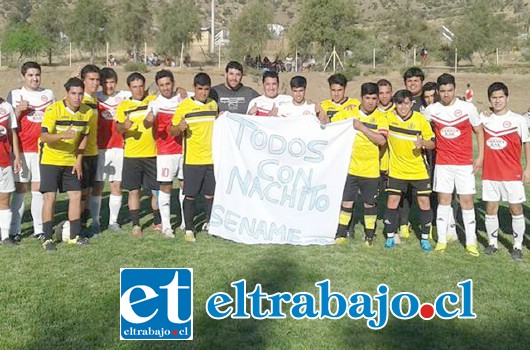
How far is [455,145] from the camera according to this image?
266 inches

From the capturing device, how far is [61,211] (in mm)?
9227

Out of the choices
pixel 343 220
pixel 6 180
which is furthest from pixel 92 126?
pixel 343 220

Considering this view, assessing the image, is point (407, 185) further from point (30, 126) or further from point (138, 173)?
point (30, 126)

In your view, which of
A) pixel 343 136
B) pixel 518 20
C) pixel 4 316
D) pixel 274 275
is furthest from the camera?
pixel 518 20

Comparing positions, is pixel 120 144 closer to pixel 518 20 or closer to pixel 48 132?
pixel 48 132

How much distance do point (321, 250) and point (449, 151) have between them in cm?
202

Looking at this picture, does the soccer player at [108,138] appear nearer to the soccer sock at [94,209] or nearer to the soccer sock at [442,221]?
the soccer sock at [94,209]

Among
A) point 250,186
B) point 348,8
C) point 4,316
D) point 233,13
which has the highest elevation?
point 233,13

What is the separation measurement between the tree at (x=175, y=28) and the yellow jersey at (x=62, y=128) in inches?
1706

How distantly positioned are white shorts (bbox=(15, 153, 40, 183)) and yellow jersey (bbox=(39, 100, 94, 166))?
53 cm

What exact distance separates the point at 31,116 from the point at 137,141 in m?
1.42

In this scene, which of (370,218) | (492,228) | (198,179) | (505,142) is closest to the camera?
(505,142)

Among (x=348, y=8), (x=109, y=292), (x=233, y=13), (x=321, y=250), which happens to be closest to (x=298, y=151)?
(x=321, y=250)

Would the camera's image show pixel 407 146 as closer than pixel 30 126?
Yes
